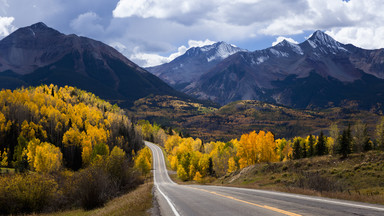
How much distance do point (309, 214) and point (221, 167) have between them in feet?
310

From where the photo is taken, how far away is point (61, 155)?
88.8 metres

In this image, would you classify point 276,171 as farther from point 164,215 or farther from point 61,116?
point 61,116

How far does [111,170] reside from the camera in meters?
33.6

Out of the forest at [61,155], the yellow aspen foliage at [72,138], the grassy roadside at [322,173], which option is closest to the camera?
the forest at [61,155]

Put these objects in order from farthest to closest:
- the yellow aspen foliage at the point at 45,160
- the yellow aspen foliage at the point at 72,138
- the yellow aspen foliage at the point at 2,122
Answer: the yellow aspen foliage at the point at 72,138
the yellow aspen foliage at the point at 2,122
the yellow aspen foliage at the point at 45,160

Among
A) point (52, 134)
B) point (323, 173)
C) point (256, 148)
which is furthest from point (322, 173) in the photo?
point (52, 134)

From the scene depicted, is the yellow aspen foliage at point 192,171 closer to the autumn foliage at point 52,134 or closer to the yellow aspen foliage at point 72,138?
the autumn foliage at point 52,134

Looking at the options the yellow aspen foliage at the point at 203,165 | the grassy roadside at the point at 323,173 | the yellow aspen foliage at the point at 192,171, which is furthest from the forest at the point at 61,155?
the yellow aspen foliage at the point at 203,165

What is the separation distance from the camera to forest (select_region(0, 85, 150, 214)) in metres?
26.7

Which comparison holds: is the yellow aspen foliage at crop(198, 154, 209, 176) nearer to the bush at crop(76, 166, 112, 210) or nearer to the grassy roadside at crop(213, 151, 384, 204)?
the grassy roadside at crop(213, 151, 384, 204)

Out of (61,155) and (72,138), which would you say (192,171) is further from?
(72,138)

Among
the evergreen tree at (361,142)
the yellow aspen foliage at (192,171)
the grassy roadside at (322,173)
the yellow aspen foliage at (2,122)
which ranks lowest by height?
the yellow aspen foliage at (192,171)

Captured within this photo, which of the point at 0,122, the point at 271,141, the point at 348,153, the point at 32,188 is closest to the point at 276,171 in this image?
the point at 348,153

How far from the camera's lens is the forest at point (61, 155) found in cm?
2666
